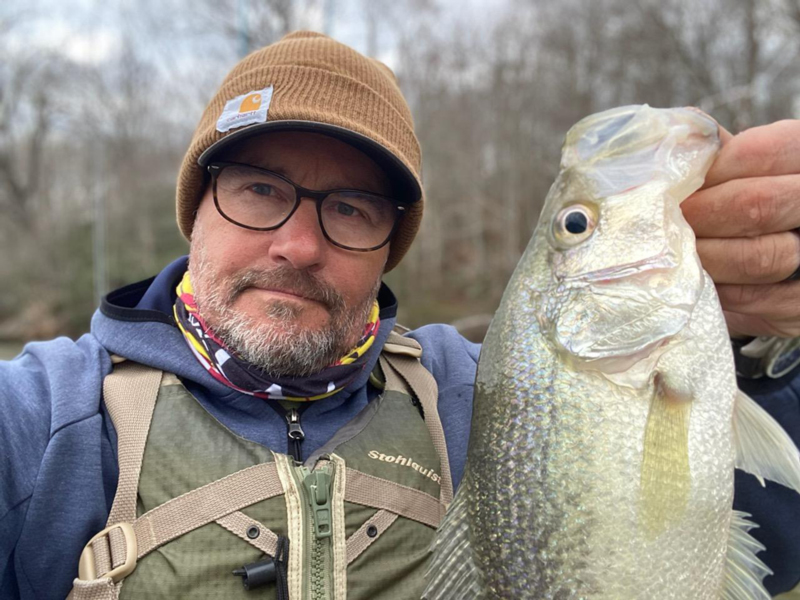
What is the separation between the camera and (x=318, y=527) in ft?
5.67

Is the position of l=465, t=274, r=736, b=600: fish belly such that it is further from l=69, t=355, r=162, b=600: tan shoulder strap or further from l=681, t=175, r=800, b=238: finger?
l=69, t=355, r=162, b=600: tan shoulder strap

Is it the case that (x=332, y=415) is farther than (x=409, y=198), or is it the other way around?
(x=409, y=198)

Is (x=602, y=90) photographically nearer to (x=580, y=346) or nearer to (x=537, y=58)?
(x=537, y=58)

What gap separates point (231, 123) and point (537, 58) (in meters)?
24.0

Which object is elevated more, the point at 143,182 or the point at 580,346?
the point at 580,346

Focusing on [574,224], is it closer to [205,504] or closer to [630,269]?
[630,269]

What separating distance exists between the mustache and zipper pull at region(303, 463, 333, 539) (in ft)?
1.76

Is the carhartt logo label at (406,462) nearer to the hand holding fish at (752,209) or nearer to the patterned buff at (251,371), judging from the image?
the patterned buff at (251,371)

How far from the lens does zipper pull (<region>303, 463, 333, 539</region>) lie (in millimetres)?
1732

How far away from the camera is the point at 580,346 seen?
143 cm

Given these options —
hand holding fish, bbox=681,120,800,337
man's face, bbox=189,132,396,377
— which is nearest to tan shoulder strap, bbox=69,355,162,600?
man's face, bbox=189,132,396,377

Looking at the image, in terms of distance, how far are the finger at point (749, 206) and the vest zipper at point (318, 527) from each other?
3.79 ft

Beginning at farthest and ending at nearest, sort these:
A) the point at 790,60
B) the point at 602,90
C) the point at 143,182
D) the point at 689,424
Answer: the point at 143,182, the point at 602,90, the point at 790,60, the point at 689,424

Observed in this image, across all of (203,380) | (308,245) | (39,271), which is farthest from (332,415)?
(39,271)
